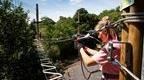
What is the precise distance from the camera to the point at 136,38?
85.2 inches

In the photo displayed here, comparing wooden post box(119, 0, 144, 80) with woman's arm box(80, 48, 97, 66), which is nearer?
wooden post box(119, 0, 144, 80)

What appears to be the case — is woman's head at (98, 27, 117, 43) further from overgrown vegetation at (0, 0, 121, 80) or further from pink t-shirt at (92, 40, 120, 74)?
overgrown vegetation at (0, 0, 121, 80)

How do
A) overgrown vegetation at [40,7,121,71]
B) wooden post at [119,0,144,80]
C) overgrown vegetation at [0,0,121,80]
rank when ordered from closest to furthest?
wooden post at [119,0,144,80]
overgrown vegetation at [0,0,121,80]
overgrown vegetation at [40,7,121,71]

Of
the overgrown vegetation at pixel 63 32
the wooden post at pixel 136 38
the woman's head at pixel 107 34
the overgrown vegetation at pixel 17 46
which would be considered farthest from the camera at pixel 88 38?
the overgrown vegetation at pixel 63 32

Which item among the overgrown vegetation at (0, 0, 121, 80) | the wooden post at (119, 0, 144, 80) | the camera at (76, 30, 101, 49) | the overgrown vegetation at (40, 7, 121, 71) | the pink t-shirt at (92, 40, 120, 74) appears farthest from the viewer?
the overgrown vegetation at (40, 7, 121, 71)

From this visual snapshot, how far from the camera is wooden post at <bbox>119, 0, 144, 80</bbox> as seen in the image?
84.4 inches

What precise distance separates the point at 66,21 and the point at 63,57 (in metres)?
5.55

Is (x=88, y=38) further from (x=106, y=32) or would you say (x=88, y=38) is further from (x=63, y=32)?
(x=63, y=32)

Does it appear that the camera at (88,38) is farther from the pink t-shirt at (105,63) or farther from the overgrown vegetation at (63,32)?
the overgrown vegetation at (63,32)

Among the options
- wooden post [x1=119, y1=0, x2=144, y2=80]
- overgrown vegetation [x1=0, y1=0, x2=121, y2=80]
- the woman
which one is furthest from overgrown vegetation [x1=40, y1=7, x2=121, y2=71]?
wooden post [x1=119, y1=0, x2=144, y2=80]

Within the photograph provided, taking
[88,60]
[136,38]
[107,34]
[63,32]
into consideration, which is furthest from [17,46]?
[136,38]

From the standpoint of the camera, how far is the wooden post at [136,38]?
7.04 feet

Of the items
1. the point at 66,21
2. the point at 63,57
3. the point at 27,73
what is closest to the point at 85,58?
the point at 27,73

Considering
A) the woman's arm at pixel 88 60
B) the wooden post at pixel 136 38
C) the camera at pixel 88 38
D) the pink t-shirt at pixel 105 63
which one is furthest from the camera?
the woman's arm at pixel 88 60
